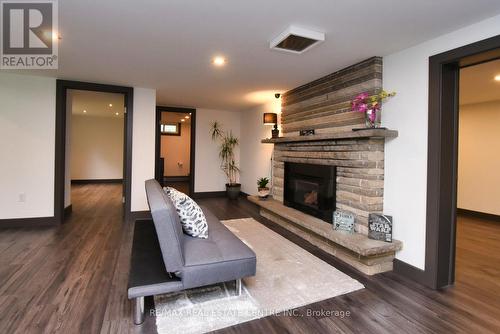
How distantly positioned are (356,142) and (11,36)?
3.72 meters

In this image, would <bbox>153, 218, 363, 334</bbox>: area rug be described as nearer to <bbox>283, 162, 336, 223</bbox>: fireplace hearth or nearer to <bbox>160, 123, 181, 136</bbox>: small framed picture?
<bbox>283, 162, 336, 223</bbox>: fireplace hearth

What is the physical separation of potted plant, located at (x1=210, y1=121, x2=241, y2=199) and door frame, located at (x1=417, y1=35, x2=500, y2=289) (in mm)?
4744

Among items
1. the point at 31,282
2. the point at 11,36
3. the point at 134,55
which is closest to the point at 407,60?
the point at 134,55

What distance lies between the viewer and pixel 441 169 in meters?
2.43

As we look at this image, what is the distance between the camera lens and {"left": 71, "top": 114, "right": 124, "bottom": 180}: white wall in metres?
8.85

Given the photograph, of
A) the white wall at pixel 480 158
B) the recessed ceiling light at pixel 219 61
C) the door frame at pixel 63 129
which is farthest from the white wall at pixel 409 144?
the door frame at pixel 63 129

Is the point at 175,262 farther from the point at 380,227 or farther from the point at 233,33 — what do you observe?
the point at 380,227

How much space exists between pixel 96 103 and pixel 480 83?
772 centimetres

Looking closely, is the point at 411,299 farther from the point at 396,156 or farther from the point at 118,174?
the point at 118,174

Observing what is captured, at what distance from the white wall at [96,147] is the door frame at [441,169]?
9.27m

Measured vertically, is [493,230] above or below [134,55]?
below

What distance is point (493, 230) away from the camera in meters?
4.38

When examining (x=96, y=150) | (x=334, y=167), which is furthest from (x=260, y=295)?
(x=96, y=150)

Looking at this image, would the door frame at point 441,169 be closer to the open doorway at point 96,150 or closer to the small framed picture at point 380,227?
the small framed picture at point 380,227
